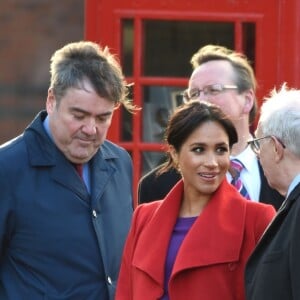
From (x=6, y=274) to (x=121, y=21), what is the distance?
225 cm

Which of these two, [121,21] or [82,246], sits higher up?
[121,21]

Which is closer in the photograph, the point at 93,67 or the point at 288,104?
the point at 288,104

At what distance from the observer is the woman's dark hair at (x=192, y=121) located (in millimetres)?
4176

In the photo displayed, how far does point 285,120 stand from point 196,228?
0.52 m

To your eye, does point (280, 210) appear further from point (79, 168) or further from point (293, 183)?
point (79, 168)

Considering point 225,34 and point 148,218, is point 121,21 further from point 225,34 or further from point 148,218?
point 148,218

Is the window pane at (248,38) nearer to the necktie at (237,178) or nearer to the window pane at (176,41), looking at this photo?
the window pane at (176,41)

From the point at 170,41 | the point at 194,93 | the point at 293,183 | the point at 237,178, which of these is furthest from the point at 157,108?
the point at 293,183

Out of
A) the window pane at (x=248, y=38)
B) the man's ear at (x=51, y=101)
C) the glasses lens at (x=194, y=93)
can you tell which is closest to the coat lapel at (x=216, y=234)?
the man's ear at (x=51, y=101)

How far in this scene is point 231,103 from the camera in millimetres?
5062

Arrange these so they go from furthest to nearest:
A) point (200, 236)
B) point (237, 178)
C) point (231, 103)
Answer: point (231, 103) → point (237, 178) → point (200, 236)

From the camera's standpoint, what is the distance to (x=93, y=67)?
4266mm

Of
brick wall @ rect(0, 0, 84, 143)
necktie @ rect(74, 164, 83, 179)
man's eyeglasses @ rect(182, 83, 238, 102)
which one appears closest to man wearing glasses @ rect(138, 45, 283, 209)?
man's eyeglasses @ rect(182, 83, 238, 102)

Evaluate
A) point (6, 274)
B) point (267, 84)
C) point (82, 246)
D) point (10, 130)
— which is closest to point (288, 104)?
point (82, 246)
